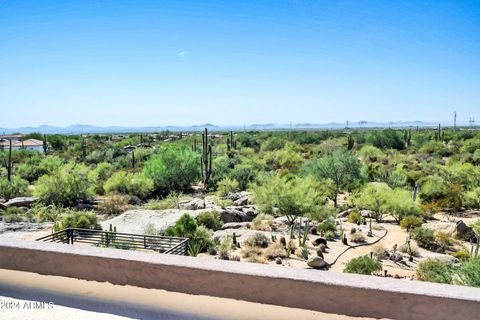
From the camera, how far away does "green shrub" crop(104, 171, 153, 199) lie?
3061 centimetres

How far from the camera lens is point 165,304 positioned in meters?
2.93

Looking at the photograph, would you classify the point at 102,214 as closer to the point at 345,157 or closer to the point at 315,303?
the point at 345,157

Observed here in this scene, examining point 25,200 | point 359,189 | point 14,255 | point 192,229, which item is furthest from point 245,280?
point 25,200

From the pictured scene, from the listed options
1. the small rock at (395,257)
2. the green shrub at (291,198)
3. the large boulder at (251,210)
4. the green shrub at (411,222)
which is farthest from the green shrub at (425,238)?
the large boulder at (251,210)

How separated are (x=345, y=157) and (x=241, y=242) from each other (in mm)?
16272

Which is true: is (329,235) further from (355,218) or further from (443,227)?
(443,227)

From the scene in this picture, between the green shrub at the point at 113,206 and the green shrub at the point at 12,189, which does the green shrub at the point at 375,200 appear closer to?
the green shrub at the point at 113,206

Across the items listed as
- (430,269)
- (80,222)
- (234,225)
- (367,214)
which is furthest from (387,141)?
(80,222)

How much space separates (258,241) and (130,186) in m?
15.4

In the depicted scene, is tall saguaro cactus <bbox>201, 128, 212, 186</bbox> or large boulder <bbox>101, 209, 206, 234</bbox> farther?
tall saguaro cactus <bbox>201, 128, 212, 186</bbox>

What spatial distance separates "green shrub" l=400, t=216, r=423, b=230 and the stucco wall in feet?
67.9

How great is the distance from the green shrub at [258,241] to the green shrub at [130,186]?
14.5 metres

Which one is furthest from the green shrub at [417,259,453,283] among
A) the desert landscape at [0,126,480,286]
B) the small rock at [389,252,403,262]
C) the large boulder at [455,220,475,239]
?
the large boulder at [455,220,475,239]

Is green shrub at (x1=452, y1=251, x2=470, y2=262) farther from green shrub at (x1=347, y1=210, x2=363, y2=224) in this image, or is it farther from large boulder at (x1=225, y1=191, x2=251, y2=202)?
large boulder at (x1=225, y1=191, x2=251, y2=202)
